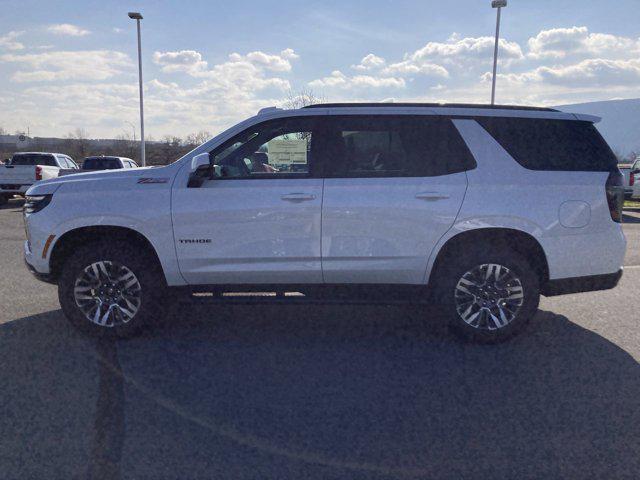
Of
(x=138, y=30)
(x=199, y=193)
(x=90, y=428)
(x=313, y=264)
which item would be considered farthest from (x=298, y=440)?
(x=138, y=30)

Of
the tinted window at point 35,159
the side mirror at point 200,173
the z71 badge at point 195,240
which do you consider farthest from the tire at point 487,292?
the tinted window at point 35,159

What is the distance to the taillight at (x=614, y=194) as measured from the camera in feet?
16.1

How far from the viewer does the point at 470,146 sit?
4965 mm

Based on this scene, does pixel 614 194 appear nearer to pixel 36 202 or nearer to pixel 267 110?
pixel 267 110

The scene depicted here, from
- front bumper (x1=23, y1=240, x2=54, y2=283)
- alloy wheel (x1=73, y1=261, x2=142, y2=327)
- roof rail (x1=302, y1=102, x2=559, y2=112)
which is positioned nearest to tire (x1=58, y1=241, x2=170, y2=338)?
alloy wheel (x1=73, y1=261, x2=142, y2=327)

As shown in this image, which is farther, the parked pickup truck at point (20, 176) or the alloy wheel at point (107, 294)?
the parked pickup truck at point (20, 176)

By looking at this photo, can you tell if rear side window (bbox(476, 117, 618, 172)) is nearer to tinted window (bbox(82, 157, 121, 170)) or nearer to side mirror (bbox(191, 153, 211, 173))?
side mirror (bbox(191, 153, 211, 173))

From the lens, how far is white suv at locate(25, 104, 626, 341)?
480cm

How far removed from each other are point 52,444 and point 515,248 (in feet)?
12.8

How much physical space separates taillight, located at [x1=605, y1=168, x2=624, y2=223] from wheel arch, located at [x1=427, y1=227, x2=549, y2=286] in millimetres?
719

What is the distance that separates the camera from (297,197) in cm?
476

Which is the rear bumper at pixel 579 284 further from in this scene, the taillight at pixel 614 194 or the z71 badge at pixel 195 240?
the z71 badge at pixel 195 240

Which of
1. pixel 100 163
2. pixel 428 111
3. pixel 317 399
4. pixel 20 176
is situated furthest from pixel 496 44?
pixel 317 399

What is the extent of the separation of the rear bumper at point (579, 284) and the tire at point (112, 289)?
11.2 ft
